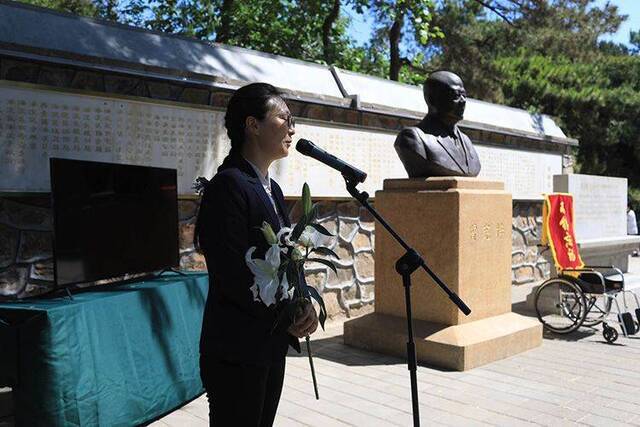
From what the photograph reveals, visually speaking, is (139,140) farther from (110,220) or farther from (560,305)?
(560,305)

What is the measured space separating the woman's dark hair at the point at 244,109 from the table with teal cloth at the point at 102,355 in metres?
1.32

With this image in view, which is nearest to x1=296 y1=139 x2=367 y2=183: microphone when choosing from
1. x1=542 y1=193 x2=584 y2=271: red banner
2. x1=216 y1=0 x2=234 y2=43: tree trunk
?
x1=542 y1=193 x2=584 y2=271: red banner

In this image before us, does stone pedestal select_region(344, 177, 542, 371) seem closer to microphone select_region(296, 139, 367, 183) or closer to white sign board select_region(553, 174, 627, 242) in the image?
microphone select_region(296, 139, 367, 183)

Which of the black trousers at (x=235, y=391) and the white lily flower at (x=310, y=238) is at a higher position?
the white lily flower at (x=310, y=238)

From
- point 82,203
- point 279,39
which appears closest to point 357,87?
point 82,203

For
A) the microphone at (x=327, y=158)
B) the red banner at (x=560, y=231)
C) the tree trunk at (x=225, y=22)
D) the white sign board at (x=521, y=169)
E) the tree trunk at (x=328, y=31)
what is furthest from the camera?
the tree trunk at (x=225, y=22)

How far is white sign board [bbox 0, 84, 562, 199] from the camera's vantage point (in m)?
3.79

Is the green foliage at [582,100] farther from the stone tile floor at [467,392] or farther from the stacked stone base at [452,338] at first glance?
the stone tile floor at [467,392]

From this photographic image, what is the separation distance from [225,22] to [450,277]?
10025 mm

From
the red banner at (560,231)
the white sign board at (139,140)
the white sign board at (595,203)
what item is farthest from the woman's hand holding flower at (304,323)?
Result: the white sign board at (595,203)

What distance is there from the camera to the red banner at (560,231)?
19.0 feet

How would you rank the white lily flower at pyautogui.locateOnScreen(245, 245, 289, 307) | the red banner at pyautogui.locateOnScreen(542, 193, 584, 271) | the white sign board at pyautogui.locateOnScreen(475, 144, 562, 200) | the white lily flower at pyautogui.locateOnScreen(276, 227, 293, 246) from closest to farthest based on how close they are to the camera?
1. the white lily flower at pyautogui.locateOnScreen(245, 245, 289, 307)
2. the white lily flower at pyautogui.locateOnScreen(276, 227, 293, 246)
3. the red banner at pyautogui.locateOnScreen(542, 193, 584, 271)
4. the white sign board at pyautogui.locateOnScreen(475, 144, 562, 200)

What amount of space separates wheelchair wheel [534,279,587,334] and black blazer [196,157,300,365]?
14.1 feet

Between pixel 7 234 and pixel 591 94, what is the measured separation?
17.3 meters
